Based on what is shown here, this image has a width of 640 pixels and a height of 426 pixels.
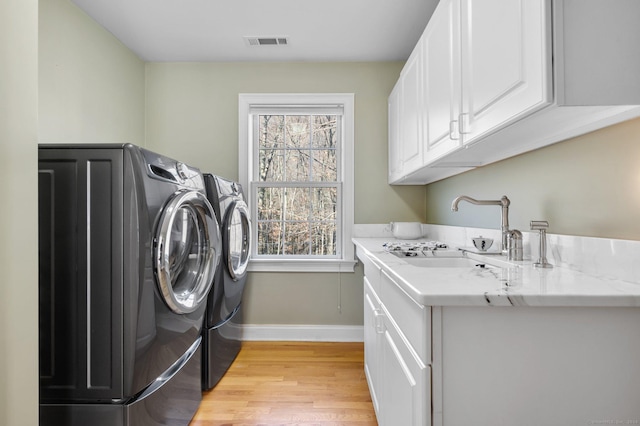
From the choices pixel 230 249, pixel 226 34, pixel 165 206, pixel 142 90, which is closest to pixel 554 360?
pixel 165 206

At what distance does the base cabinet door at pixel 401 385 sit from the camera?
2.93 ft

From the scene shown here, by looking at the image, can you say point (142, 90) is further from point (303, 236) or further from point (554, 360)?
point (554, 360)

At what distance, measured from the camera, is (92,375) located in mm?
1352

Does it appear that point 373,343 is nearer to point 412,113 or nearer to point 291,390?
point 291,390

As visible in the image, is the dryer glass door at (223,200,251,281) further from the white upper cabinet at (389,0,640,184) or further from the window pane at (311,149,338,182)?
the white upper cabinet at (389,0,640,184)

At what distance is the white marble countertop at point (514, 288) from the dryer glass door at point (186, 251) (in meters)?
0.94

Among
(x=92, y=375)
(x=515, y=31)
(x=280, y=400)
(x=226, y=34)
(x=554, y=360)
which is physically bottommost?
(x=280, y=400)

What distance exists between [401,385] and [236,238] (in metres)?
1.64

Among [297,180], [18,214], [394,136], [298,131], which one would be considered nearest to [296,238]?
[297,180]

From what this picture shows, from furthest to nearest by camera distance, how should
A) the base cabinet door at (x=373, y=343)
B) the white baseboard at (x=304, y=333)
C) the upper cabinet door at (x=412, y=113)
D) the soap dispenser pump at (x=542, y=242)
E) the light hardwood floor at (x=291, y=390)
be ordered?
1. the white baseboard at (x=304, y=333)
2. the upper cabinet door at (x=412, y=113)
3. the light hardwood floor at (x=291, y=390)
4. the base cabinet door at (x=373, y=343)
5. the soap dispenser pump at (x=542, y=242)

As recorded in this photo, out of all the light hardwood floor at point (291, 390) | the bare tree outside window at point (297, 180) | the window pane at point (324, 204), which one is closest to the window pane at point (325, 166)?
the bare tree outside window at point (297, 180)

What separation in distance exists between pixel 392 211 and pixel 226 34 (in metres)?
1.96

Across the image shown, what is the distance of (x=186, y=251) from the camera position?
180cm

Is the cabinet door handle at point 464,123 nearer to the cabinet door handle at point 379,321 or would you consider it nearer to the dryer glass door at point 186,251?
the cabinet door handle at point 379,321
